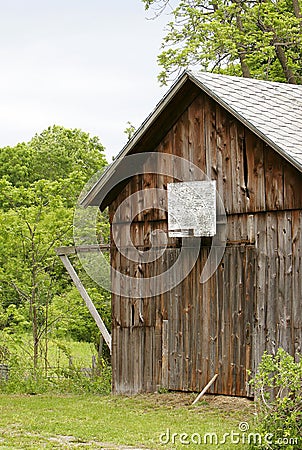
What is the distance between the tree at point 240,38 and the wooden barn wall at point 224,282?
35.2ft

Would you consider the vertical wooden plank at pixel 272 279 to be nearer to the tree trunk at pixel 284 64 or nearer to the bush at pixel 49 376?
the bush at pixel 49 376

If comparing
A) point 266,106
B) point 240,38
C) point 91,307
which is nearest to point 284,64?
point 240,38

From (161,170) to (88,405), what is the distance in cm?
405

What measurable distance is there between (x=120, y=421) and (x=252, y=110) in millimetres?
5103

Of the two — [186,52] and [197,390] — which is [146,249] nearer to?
[197,390]

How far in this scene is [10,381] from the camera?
17547mm

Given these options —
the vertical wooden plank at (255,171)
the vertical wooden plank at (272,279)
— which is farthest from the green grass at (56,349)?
the vertical wooden plank at (255,171)

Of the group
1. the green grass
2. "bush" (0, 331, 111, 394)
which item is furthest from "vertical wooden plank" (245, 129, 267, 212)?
the green grass

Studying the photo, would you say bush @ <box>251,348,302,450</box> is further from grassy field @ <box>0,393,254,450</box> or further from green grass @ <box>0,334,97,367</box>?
green grass @ <box>0,334,97,367</box>

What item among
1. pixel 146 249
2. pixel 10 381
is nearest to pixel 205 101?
pixel 146 249

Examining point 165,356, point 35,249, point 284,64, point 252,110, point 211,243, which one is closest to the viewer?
point 252,110

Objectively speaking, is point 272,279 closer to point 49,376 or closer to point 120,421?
point 120,421

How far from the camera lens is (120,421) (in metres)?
12.7

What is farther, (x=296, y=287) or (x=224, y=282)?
(x=224, y=282)
